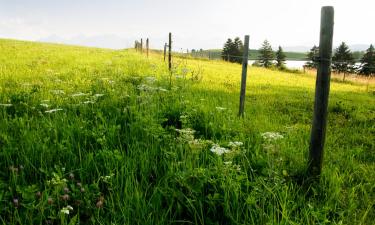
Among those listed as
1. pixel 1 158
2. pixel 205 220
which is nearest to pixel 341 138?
pixel 205 220

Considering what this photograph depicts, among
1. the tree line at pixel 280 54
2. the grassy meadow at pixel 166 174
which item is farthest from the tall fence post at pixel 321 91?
the tree line at pixel 280 54

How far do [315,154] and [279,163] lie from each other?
601 millimetres

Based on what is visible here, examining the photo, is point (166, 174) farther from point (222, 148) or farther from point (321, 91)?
point (321, 91)

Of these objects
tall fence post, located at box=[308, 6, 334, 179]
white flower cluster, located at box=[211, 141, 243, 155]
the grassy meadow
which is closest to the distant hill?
tall fence post, located at box=[308, 6, 334, 179]

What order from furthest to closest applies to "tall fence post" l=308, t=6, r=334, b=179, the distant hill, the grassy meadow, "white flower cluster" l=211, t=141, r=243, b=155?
the distant hill, "tall fence post" l=308, t=6, r=334, b=179, "white flower cluster" l=211, t=141, r=243, b=155, the grassy meadow

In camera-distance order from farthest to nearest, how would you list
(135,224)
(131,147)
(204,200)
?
1. (131,147)
2. (204,200)
3. (135,224)

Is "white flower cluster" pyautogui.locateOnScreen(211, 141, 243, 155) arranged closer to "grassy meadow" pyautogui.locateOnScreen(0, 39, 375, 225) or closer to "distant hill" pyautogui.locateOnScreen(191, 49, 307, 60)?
"grassy meadow" pyautogui.locateOnScreen(0, 39, 375, 225)

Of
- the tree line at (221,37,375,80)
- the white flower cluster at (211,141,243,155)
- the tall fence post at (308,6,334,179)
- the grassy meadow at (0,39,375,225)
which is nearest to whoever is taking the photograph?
the grassy meadow at (0,39,375,225)

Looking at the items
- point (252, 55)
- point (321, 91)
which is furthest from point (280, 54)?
point (321, 91)

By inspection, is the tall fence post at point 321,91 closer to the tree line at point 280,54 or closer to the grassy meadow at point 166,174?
the grassy meadow at point 166,174

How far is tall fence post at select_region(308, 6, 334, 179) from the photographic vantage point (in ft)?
12.5

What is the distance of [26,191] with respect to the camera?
3.00m

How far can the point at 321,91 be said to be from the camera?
392 cm

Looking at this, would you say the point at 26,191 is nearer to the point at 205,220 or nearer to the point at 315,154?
the point at 205,220
